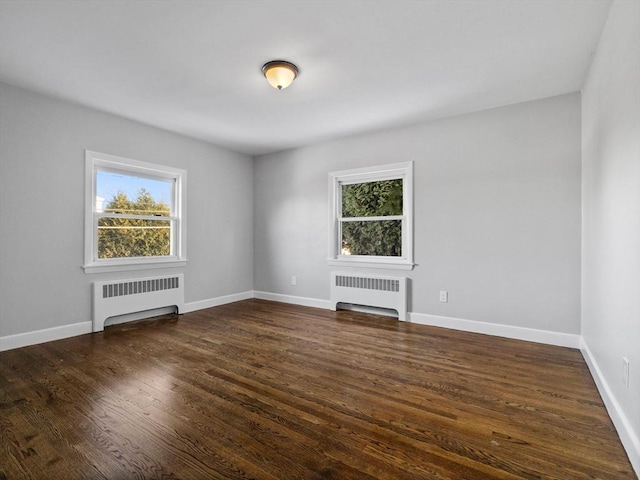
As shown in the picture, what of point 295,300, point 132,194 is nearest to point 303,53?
point 132,194

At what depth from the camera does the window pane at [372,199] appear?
4.52m

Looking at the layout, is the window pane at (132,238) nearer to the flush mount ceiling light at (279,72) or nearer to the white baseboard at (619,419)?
the flush mount ceiling light at (279,72)

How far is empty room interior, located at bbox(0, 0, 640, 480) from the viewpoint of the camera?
1773 mm

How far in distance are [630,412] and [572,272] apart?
1.97m

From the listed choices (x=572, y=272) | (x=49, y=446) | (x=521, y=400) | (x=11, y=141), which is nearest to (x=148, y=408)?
(x=49, y=446)

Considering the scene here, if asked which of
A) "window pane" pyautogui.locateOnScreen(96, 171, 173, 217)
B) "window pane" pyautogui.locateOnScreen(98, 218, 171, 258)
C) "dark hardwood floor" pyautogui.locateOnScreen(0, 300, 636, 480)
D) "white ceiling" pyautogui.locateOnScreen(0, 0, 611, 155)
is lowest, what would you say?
"dark hardwood floor" pyautogui.locateOnScreen(0, 300, 636, 480)

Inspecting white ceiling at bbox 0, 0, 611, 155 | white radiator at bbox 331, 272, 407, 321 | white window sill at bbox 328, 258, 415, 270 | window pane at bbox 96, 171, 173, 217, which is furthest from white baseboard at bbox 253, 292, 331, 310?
white ceiling at bbox 0, 0, 611, 155

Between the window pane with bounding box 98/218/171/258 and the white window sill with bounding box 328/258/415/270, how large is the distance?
2454 millimetres

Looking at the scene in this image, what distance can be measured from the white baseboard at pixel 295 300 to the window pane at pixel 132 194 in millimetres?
2115

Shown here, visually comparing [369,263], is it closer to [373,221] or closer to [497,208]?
[373,221]

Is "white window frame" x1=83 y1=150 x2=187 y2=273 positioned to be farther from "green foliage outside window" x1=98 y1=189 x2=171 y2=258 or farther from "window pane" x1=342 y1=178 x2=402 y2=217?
"window pane" x1=342 y1=178 x2=402 y2=217

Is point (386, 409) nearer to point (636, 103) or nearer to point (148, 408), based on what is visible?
point (148, 408)

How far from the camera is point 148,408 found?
2.10 metres

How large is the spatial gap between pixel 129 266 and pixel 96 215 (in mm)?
725
